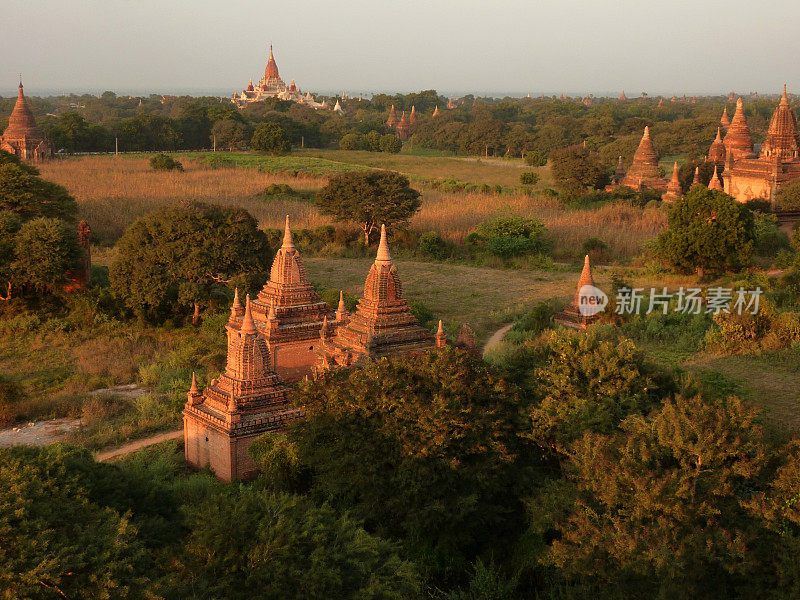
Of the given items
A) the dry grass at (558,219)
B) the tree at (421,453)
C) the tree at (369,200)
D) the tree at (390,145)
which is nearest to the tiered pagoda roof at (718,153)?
the dry grass at (558,219)

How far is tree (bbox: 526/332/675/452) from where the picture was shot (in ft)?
47.2

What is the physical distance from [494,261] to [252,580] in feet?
90.5

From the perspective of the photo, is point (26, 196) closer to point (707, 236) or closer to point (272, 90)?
point (707, 236)

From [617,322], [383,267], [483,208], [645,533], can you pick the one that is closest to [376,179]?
[483,208]

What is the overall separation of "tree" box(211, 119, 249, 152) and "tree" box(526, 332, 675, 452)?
70373 mm

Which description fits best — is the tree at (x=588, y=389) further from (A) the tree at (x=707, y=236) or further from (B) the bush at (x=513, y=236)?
(B) the bush at (x=513, y=236)

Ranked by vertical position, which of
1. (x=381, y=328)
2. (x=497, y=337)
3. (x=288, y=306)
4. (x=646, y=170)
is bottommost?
(x=497, y=337)

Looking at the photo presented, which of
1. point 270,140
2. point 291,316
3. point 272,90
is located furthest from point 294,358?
point 272,90

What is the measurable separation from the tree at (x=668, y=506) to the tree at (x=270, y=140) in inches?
2690

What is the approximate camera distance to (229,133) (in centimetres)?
8200

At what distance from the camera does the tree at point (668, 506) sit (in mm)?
11164

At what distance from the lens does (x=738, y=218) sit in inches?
1228

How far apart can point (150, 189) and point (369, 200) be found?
58.3ft

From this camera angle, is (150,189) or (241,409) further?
(150,189)
